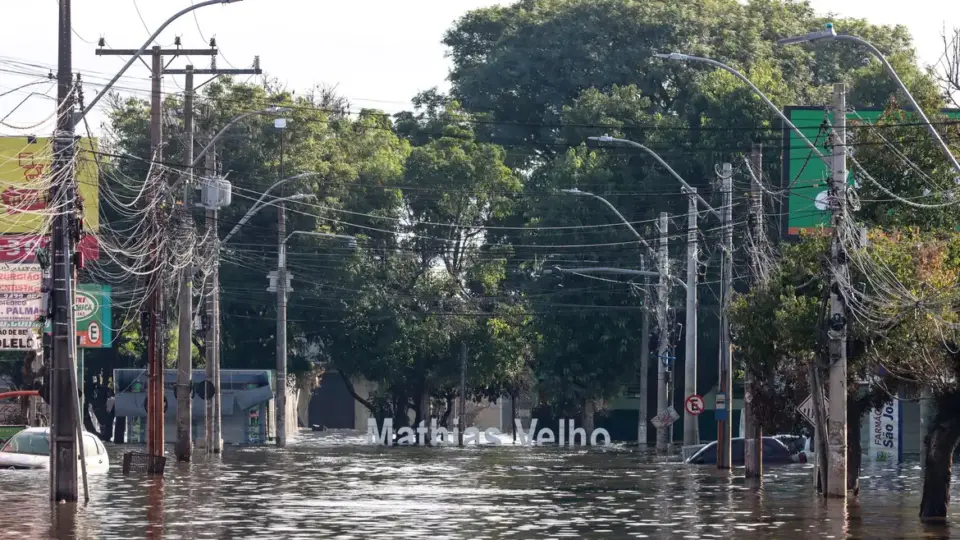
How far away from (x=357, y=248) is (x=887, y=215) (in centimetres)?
4616

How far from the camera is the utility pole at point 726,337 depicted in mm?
46719

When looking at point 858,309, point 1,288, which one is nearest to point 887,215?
point 858,309

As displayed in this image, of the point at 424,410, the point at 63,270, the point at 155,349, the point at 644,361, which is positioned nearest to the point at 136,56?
the point at 63,270

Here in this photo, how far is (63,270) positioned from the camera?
101ft

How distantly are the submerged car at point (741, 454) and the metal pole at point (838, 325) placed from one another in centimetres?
2077

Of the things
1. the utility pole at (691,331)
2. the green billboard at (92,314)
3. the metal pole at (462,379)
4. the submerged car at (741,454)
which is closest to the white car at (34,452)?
the submerged car at (741,454)

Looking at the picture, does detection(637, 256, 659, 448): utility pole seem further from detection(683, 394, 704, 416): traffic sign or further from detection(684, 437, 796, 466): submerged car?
detection(683, 394, 704, 416): traffic sign

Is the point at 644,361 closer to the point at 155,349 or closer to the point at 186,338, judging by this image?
the point at 186,338

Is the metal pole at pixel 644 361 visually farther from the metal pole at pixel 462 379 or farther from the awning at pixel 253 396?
the awning at pixel 253 396

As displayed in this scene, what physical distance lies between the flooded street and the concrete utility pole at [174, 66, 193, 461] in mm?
967

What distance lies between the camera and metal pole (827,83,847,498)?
3300 centimetres

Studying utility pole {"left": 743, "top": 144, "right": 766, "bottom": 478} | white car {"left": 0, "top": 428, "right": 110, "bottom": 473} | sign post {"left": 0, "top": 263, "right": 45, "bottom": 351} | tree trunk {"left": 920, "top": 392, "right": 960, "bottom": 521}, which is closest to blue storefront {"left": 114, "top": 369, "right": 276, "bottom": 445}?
sign post {"left": 0, "top": 263, "right": 45, "bottom": 351}

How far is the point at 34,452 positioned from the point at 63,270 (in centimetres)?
1568

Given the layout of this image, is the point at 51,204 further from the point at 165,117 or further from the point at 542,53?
the point at 542,53
